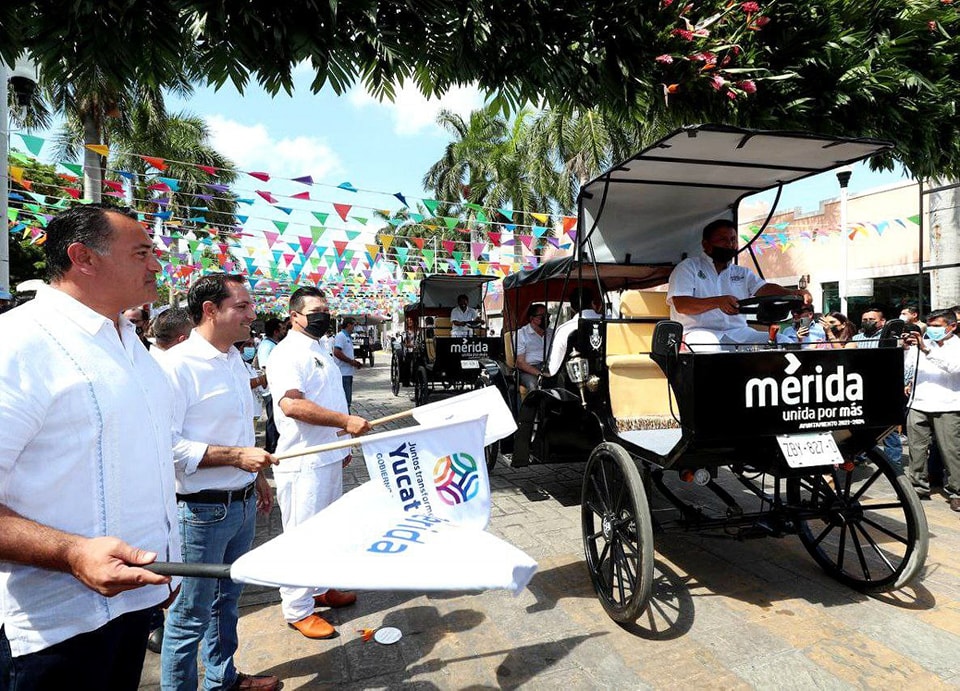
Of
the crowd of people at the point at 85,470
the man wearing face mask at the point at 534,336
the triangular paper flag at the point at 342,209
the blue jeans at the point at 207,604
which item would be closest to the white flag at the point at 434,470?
the crowd of people at the point at 85,470

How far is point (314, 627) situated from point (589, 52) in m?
3.93

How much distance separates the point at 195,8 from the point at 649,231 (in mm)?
3751

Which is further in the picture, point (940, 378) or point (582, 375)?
point (940, 378)

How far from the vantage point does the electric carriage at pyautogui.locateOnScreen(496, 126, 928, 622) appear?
305cm

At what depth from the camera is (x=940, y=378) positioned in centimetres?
557

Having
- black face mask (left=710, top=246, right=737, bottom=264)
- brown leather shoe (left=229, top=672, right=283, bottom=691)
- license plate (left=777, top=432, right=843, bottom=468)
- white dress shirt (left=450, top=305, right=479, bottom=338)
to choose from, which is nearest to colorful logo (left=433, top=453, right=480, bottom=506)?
brown leather shoe (left=229, top=672, right=283, bottom=691)

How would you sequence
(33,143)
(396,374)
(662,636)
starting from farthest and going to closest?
(396,374)
(33,143)
(662,636)

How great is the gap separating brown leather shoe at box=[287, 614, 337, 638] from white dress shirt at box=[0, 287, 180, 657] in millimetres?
1765

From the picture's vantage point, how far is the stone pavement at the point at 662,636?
2.79m

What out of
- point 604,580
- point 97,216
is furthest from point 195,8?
point 604,580

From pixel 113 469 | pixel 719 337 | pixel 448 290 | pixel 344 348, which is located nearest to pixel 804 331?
pixel 719 337

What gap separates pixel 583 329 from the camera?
4.53 m

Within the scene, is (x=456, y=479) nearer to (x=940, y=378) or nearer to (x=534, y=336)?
(x=534, y=336)

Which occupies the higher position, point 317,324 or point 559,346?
point 317,324
